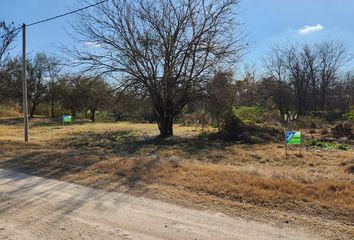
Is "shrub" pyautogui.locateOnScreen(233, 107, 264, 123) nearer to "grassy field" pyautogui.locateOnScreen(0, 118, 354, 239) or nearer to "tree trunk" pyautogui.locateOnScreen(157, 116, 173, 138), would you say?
"tree trunk" pyautogui.locateOnScreen(157, 116, 173, 138)

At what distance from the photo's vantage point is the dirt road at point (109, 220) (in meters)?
4.84

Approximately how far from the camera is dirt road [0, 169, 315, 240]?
15.9ft

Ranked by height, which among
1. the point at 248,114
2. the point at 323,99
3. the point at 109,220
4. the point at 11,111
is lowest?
the point at 109,220

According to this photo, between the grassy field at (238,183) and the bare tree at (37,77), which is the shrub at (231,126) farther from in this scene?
the bare tree at (37,77)

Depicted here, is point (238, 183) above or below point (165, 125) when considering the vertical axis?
below

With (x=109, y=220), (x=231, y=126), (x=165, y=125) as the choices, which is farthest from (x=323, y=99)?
(x=109, y=220)

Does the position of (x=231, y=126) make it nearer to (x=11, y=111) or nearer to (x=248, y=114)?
(x=248, y=114)

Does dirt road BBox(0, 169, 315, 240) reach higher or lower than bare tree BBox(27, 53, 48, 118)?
lower

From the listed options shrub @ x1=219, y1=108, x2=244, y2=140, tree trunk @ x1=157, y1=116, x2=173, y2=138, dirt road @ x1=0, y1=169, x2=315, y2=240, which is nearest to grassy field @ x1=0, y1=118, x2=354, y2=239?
dirt road @ x1=0, y1=169, x2=315, y2=240

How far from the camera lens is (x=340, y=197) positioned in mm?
6457

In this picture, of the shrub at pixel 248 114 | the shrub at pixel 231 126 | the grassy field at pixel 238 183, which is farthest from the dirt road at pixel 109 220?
the shrub at pixel 248 114

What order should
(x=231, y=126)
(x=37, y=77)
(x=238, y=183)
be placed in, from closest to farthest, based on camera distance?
1. (x=238, y=183)
2. (x=231, y=126)
3. (x=37, y=77)

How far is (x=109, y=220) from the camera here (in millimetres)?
5430

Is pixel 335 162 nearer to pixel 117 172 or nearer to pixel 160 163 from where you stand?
pixel 160 163
